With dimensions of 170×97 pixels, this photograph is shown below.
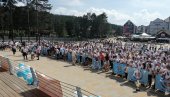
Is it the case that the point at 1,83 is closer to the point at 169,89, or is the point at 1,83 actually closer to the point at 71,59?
the point at 169,89

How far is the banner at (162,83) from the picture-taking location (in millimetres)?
16212

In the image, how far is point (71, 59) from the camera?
30.2 meters

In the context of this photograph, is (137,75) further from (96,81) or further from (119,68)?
(119,68)

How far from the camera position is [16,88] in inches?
534

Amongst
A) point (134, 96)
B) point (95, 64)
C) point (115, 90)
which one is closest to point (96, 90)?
point (115, 90)

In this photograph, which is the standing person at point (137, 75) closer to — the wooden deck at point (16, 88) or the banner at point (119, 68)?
the banner at point (119, 68)

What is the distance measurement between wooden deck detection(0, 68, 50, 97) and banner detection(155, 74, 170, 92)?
7638mm

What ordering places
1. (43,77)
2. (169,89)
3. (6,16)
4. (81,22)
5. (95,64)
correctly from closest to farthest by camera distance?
(43,77) < (169,89) < (95,64) < (6,16) < (81,22)

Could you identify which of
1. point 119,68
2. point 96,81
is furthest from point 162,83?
point 119,68

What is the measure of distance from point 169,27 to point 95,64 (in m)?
173

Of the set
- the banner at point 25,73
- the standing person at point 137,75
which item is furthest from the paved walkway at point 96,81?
the banner at point 25,73

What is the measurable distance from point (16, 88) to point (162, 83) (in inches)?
336

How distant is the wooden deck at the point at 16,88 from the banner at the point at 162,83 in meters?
7.64

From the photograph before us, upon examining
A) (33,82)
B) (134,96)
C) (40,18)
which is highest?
(40,18)
